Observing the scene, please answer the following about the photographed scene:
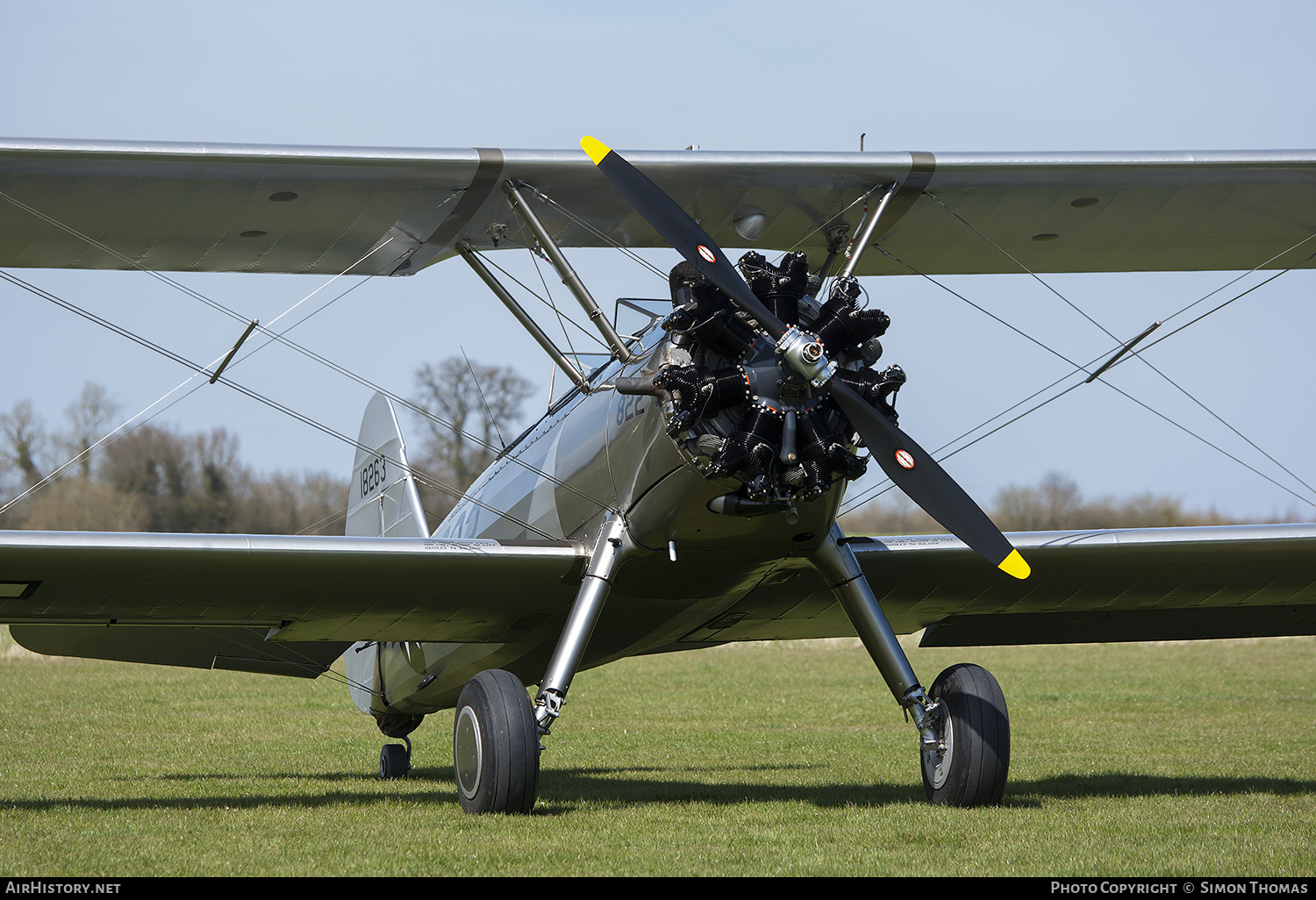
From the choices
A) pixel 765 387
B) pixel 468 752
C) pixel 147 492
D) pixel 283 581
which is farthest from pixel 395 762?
pixel 147 492

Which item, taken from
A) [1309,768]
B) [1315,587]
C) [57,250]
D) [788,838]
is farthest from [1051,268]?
[57,250]

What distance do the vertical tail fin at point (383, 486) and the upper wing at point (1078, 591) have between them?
3.04 meters

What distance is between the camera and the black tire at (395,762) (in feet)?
35.1

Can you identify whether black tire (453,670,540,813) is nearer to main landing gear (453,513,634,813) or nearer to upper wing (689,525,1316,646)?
main landing gear (453,513,634,813)

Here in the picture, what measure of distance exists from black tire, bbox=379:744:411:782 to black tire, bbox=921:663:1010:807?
16.0ft

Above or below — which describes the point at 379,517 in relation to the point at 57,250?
below

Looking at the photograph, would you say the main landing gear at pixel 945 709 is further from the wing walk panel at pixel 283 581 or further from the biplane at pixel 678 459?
the wing walk panel at pixel 283 581

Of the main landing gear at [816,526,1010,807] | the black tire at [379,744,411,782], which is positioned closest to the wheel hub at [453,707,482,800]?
the main landing gear at [816,526,1010,807]

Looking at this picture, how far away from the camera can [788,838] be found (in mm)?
6168

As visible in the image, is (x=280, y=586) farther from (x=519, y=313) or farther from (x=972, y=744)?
(x=972, y=744)

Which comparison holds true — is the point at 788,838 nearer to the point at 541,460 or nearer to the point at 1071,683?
the point at 541,460

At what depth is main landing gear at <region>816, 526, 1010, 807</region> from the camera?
720 centimetres

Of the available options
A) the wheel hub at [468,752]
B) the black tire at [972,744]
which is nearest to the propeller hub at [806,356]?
the black tire at [972,744]

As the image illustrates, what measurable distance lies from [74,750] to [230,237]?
19.1 ft
